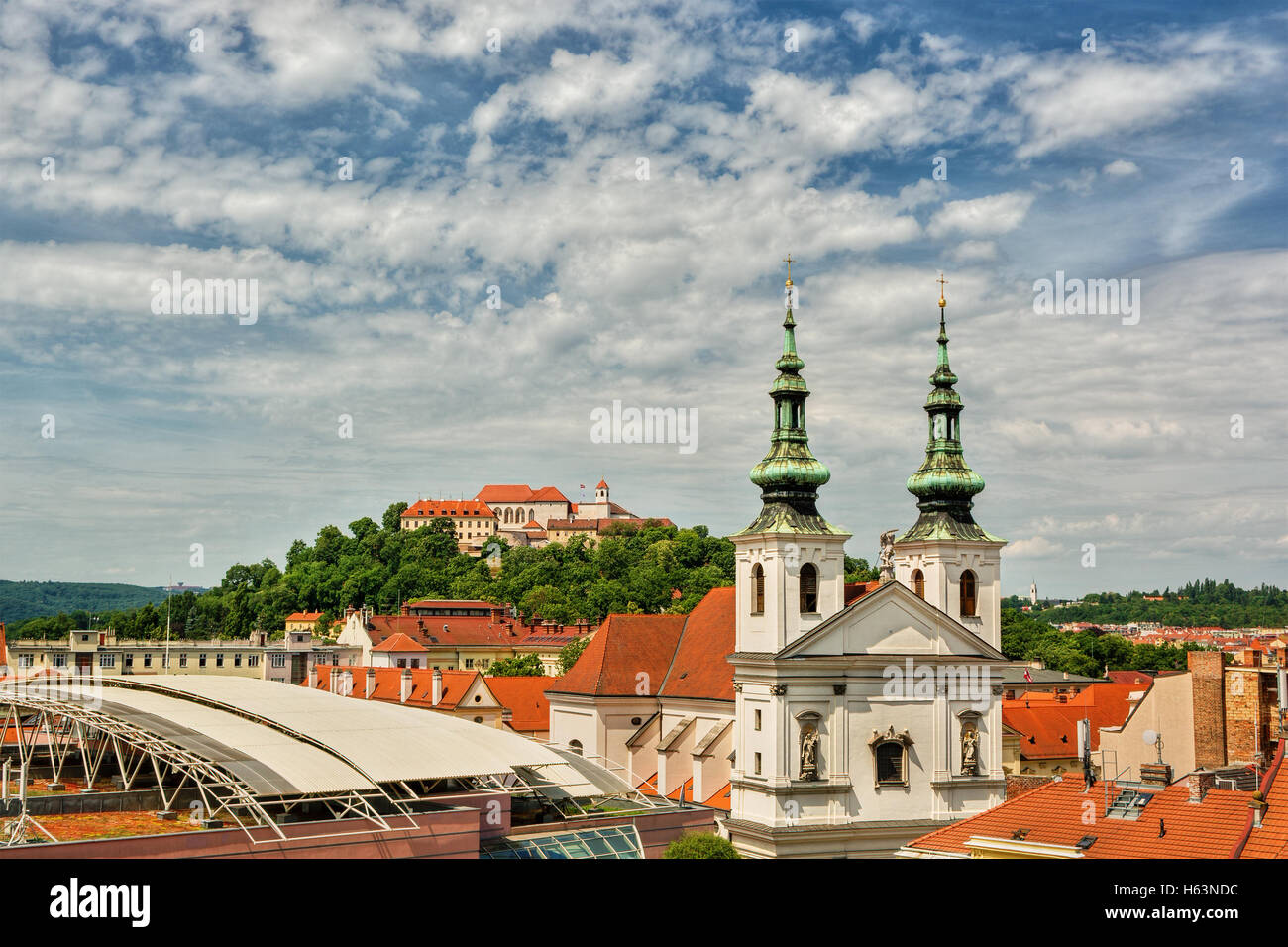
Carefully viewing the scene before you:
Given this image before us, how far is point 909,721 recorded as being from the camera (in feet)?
152

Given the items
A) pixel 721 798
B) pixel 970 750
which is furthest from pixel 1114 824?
pixel 721 798

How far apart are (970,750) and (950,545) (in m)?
7.76

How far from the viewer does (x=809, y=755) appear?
44719mm

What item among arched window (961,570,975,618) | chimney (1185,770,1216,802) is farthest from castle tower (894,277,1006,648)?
chimney (1185,770,1216,802)

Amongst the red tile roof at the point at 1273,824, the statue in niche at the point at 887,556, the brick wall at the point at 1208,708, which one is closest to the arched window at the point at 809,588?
the statue in niche at the point at 887,556

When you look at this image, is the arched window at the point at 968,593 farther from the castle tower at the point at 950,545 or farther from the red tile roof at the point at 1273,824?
the red tile roof at the point at 1273,824

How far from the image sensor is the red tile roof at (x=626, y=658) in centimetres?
5584

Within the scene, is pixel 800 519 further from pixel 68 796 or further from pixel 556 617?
pixel 556 617

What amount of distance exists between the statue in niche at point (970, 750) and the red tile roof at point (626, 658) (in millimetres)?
14292

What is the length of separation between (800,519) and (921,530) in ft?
21.9

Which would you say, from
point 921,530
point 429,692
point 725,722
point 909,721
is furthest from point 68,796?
point 429,692

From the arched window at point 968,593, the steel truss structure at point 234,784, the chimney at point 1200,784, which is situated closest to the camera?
the chimney at point 1200,784

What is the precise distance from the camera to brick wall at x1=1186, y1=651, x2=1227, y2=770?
→ 3569 cm

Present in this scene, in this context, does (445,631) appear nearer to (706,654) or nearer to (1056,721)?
(1056,721)
